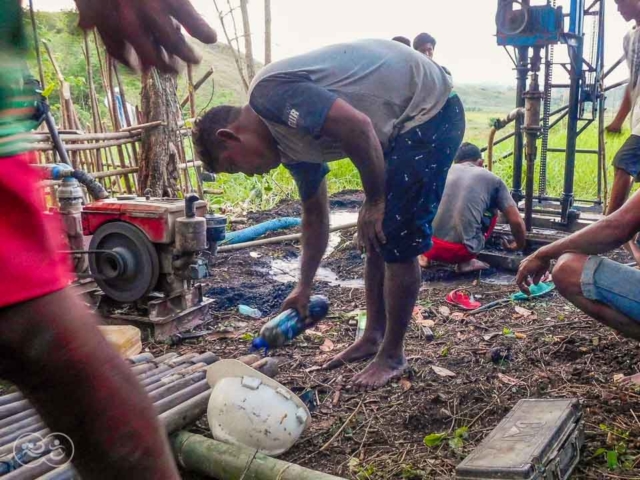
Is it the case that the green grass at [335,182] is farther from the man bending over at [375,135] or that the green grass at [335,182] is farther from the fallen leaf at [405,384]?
the fallen leaf at [405,384]

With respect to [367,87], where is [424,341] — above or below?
below

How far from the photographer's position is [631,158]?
4.85 meters

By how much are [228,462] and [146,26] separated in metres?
1.66

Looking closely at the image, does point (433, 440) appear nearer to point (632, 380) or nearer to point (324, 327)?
point (632, 380)

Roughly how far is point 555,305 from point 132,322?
2823 mm

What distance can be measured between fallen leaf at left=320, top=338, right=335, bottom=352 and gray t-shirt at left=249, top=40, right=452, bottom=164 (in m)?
1.17

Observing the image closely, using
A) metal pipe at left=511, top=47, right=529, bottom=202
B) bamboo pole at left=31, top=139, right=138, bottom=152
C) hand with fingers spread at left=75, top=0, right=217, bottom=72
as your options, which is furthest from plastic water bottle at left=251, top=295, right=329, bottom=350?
metal pipe at left=511, top=47, right=529, bottom=202

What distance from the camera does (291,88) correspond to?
283 cm

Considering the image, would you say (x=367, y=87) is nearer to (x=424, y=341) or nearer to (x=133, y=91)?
(x=424, y=341)

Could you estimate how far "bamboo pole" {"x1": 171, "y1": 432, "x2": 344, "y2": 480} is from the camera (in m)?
2.17

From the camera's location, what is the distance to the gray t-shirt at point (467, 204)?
507 centimetres

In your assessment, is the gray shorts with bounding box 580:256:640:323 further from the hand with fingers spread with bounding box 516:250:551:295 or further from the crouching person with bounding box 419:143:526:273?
the crouching person with bounding box 419:143:526:273

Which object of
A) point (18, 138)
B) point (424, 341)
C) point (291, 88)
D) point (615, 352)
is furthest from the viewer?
point (424, 341)

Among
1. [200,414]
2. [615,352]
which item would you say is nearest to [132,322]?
[200,414]
